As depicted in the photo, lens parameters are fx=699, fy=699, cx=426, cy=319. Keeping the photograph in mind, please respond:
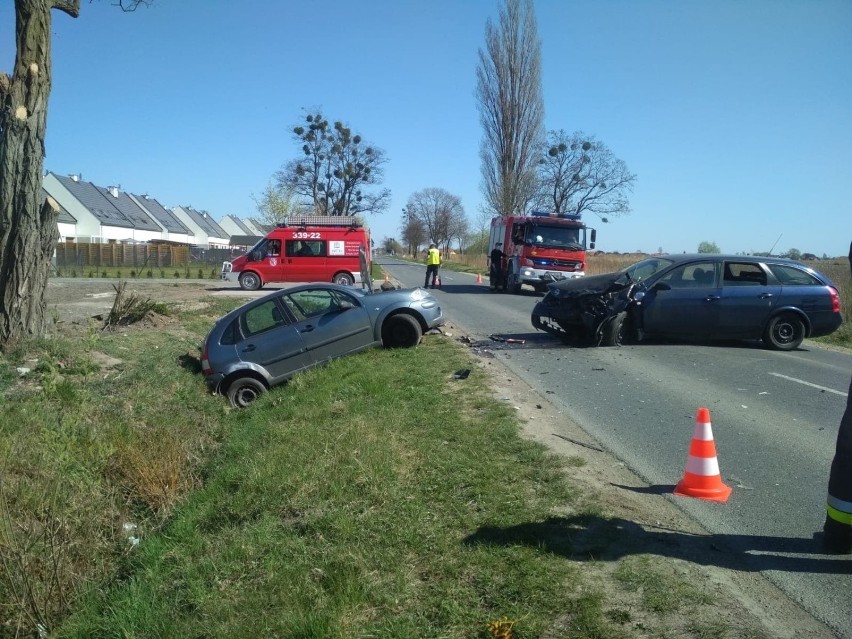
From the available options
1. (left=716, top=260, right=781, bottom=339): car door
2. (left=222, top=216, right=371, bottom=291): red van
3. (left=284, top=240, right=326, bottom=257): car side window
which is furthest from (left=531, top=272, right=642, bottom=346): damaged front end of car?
(left=284, top=240, right=326, bottom=257): car side window

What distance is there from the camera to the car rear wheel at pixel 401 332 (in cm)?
1159

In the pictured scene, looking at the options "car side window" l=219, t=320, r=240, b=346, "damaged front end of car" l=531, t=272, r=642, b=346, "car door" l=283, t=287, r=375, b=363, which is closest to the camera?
"car side window" l=219, t=320, r=240, b=346

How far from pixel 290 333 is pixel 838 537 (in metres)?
8.23

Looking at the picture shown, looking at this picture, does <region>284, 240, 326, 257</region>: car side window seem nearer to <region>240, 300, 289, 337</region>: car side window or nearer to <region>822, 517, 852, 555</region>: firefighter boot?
<region>240, 300, 289, 337</region>: car side window

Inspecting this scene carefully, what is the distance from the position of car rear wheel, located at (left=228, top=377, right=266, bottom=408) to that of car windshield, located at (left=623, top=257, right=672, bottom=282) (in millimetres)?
6713

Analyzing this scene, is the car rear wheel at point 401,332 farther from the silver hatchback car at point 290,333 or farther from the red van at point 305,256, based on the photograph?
the red van at point 305,256

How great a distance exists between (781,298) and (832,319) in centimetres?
103

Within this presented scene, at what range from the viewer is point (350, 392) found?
8797 mm

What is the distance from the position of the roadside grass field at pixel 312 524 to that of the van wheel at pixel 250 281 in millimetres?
18728

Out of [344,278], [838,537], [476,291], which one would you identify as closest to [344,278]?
[344,278]

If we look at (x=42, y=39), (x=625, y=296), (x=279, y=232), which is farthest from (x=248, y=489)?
(x=279, y=232)

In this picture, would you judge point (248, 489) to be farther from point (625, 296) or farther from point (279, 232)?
point (279, 232)

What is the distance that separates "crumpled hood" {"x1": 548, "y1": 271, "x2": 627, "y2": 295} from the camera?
12047mm

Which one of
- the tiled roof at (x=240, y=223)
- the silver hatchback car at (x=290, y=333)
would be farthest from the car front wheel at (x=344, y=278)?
the tiled roof at (x=240, y=223)
